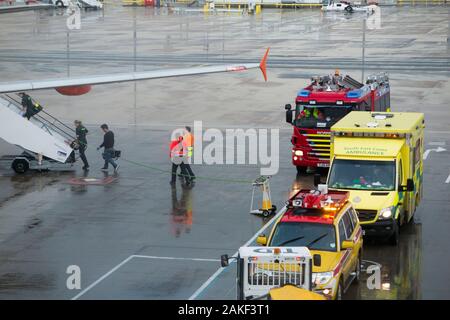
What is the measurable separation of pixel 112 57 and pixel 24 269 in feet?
140

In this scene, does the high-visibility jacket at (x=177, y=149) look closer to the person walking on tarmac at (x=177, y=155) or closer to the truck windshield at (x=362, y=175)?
the person walking on tarmac at (x=177, y=155)

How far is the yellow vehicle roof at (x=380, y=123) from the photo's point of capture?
27.1 m

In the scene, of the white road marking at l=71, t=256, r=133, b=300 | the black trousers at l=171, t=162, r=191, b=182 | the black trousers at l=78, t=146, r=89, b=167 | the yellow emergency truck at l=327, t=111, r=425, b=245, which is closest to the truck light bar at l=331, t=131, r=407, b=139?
the yellow emergency truck at l=327, t=111, r=425, b=245

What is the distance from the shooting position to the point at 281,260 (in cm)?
1956

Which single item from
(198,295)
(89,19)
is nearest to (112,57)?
(89,19)

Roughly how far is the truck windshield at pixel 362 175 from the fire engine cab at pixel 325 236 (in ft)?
9.46

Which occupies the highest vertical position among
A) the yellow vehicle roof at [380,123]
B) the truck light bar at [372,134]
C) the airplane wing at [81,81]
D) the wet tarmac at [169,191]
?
the airplane wing at [81,81]

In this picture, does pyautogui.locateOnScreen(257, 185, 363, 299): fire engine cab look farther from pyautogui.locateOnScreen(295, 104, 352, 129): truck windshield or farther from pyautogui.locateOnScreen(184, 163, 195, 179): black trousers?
pyautogui.locateOnScreen(295, 104, 352, 129): truck windshield

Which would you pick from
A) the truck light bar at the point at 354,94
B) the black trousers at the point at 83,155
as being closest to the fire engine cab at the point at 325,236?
the truck light bar at the point at 354,94

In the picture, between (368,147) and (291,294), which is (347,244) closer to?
(291,294)

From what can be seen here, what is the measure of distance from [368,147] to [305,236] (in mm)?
5768

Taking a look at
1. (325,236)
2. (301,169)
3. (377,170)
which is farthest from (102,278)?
(301,169)

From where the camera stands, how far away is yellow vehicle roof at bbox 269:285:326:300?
17.2 m

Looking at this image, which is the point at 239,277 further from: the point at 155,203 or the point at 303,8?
the point at 303,8
